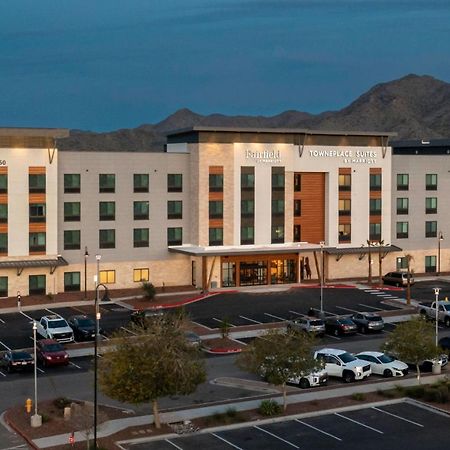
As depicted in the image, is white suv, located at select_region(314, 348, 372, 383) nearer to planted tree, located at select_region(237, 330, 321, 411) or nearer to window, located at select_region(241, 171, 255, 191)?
planted tree, located at select_region(237, 330, 321, 411)

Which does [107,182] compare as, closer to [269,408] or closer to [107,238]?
[107,238]

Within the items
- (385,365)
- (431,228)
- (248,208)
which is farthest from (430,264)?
(385,365)

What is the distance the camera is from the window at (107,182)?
76500 millimetres

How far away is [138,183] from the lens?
78.1 metres

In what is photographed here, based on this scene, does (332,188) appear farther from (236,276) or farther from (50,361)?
(50,361)

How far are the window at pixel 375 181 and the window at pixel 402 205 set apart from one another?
11.5 feet

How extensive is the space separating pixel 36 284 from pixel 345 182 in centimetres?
3266

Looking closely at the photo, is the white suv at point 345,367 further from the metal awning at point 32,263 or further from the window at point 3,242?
the window at point 3,242

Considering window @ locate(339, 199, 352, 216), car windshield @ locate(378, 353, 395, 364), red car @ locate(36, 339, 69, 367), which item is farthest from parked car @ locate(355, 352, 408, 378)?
window @ locate(339, 199, 352, 216)

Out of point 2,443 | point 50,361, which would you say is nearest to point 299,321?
point 50,361

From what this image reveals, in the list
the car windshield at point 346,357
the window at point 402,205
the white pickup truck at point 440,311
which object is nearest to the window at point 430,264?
the window at point 402,205

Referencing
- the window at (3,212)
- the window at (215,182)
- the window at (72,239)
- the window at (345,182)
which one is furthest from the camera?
the window at (345,182)

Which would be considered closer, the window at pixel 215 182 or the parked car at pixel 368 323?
the parked car at pixel 368 323

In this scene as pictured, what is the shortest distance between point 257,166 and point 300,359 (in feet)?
142
